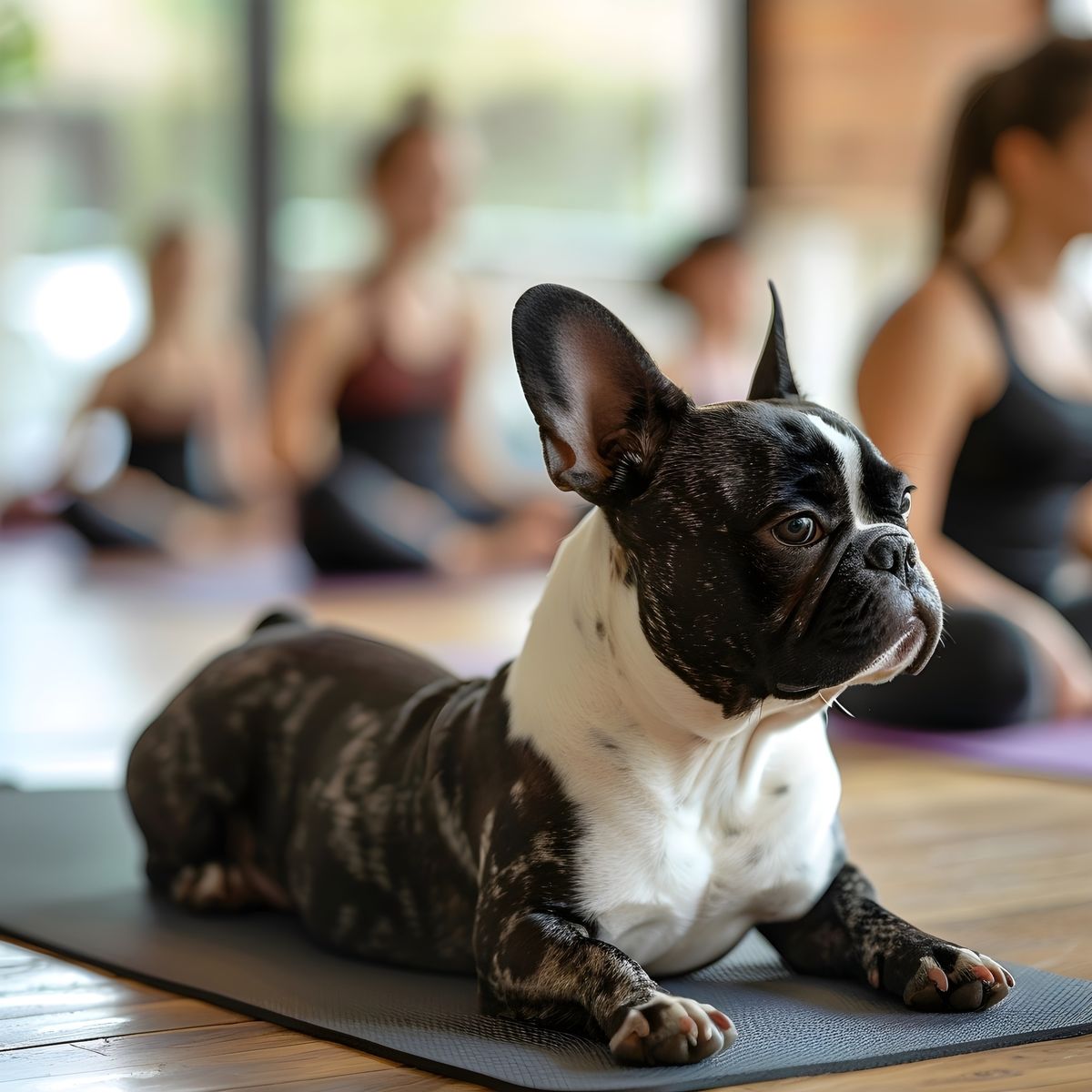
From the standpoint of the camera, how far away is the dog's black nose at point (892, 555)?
5.07ft

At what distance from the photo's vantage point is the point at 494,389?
862cm

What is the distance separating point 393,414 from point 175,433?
1.49 m

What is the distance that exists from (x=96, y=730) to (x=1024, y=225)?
6.65 ft

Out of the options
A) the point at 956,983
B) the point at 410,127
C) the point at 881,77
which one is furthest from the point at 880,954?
the point at 881,77

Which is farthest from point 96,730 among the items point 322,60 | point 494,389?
point 322,60

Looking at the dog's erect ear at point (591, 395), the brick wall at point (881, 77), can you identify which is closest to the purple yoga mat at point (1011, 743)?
the dog's erect ear at point (591, 395)

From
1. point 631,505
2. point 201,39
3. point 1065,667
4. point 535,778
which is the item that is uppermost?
point 201,39

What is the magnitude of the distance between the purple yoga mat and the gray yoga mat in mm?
1163

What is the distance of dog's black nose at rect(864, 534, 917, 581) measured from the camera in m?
1.54

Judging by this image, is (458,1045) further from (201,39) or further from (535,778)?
(201,39)

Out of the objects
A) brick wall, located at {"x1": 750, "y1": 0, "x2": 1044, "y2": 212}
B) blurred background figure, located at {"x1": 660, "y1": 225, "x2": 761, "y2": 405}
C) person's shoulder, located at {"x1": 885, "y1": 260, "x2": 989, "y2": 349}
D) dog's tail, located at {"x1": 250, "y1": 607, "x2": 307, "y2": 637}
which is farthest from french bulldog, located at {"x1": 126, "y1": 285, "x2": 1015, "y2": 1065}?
brick wall, located at {"x1": 750, "y1": 0, "x2": 1044, "y2": 212}

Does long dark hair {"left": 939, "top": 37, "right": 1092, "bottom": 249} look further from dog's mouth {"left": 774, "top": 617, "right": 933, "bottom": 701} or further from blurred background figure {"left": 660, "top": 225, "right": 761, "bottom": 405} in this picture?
blurred background figure {"left": 660, "top": 225, "right": 761, "bottom": 405}

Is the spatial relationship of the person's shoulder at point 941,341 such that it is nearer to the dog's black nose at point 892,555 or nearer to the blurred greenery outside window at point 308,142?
the dog's black nose at point 892,555

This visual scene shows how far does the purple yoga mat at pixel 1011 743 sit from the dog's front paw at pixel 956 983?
133 cm
